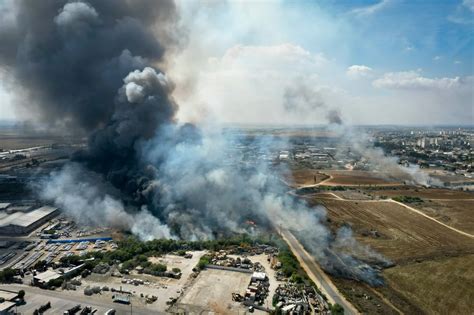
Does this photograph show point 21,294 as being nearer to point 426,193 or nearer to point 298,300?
point 298,300

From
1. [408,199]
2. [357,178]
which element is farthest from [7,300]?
[357,178]

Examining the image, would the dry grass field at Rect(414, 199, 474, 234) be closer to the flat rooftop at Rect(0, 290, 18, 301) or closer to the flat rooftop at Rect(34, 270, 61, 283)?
the flat rooftop at Rect(34, 270, 61, 283)

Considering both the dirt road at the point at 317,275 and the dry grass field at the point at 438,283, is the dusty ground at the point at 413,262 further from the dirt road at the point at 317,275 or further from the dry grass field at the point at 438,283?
the dirt road at the point at 317,275

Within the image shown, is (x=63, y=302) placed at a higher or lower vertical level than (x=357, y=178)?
lower

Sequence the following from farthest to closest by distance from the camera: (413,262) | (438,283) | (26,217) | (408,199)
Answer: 1. (408,199)
2. (26,217)
3. (413,262)
4. (438,283)

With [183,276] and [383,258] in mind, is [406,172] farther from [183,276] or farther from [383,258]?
[183,276]

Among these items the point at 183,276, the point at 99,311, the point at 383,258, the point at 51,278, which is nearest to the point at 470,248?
the point at 383,258

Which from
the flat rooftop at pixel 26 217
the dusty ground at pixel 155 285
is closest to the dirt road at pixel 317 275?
the dusty ground at pixel 155 285
